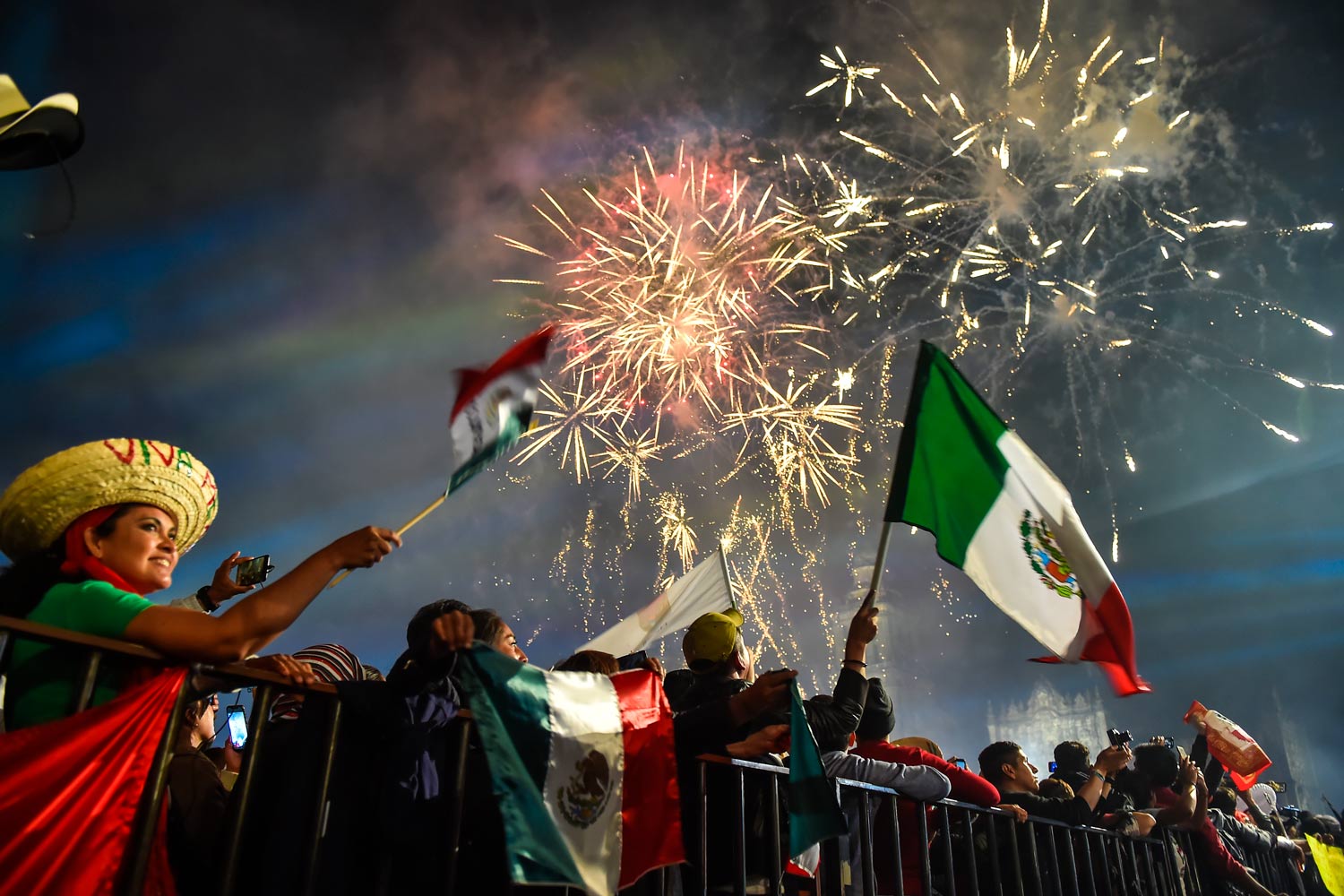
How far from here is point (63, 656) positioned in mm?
2293

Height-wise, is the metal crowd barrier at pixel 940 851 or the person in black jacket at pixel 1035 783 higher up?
the person in black jacket at pixel 1035 783

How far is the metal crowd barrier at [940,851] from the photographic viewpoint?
376 cm

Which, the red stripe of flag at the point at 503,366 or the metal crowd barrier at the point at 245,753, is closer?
the metal crowd barrier at the point at 245,753

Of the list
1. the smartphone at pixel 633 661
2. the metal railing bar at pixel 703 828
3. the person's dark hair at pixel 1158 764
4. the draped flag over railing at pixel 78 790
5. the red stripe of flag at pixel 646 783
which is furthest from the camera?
the person's dark hair at pixel 1158 764

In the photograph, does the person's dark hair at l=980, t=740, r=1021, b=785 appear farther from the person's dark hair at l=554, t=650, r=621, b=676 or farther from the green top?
the green top

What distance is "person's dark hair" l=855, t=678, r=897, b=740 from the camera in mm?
4980

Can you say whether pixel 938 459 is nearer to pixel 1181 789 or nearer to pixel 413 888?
pixel 413 888

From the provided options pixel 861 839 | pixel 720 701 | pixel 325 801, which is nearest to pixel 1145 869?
pixel 861 839

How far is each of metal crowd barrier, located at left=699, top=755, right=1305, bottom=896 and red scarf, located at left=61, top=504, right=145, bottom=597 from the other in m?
2.28

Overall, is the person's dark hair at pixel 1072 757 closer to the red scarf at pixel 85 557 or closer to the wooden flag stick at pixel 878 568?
the wooden flag stick at pixel 878 568

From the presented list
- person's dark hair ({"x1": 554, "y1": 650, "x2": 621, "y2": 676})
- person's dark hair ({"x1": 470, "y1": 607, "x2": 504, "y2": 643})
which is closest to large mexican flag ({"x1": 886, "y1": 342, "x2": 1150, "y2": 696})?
person's dark hair ({"x1": 554, "y1": 650, "x2": 621, "y2": 676})

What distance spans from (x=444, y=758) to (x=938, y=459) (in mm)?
3155

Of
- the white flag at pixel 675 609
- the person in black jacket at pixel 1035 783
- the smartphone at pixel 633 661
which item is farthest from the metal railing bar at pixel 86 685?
the person in black jacket at pixel 1035 783

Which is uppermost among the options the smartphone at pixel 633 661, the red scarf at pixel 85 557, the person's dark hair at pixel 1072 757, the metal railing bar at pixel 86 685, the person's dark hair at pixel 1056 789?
the smartphone at pixel 633 661
